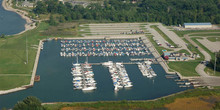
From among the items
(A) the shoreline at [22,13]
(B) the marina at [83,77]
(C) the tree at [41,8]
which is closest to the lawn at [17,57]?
(A) the shoreline at [22,13]

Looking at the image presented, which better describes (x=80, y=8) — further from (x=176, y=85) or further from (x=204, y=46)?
(x=176, y=85)

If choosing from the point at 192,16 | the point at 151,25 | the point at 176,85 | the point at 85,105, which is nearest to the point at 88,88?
the point at 85,105

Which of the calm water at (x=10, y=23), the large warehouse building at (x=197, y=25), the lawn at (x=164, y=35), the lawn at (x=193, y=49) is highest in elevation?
the calm water at (x=10, y=23)

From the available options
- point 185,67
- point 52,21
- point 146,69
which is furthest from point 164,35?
point 52,21

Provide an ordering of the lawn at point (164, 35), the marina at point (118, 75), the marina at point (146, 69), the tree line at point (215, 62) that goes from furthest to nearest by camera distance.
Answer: the lawn at point (164, 35) < the tree line at point (215, 62) < the marina at point (146, 69) < the marina at point (118, 75)

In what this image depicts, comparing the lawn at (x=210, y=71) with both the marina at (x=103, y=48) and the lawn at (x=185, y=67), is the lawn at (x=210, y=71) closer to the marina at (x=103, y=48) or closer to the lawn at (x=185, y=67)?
the lawn at (x=185, y=67)

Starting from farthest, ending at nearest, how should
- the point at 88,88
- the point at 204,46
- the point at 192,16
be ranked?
the point at 192,16, the point at 204,46, the point at 88,88

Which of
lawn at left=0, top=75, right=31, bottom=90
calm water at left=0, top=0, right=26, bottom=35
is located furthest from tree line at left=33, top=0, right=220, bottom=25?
lawn at left=0, top=75, right=31, bottom=90

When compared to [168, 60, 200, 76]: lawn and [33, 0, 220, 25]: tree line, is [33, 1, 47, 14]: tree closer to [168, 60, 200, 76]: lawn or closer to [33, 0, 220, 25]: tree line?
[33, 0, 220, 25]: tree line
